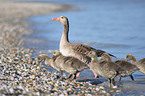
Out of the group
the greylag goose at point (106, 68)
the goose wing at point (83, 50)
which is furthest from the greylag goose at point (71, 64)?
the goose wing at point (83, 50)

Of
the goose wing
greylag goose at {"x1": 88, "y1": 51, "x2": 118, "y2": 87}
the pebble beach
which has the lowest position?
the pebble beach

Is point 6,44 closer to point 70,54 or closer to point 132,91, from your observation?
point 70,54

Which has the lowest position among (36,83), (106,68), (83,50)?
(36,83)

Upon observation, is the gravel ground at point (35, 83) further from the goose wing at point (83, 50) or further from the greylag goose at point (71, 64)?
the goose wing at point (83, 50)

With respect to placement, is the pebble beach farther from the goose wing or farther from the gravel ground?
the goose wing

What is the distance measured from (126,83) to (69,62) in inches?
67.4

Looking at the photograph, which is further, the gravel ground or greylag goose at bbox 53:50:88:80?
greylag goose at bbox 53:50:88:80

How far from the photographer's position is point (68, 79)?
25.0 feet

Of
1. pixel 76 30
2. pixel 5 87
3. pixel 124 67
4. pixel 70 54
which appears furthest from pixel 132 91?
pixel 76 30

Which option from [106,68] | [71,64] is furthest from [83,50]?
[106,68]

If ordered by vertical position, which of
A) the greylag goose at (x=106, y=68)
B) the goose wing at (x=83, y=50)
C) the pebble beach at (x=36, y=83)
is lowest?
the pebble beach at (x=36, y=83)

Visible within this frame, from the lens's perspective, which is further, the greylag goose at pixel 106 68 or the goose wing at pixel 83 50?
the goose wing at pixel 83 50

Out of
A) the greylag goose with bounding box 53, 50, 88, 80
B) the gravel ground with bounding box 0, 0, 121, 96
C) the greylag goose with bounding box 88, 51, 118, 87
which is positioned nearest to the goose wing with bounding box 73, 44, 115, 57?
the greylag goose with bounding box 53, 50, 88, 80

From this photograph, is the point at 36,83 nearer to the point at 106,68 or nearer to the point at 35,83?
the point at 35,83
